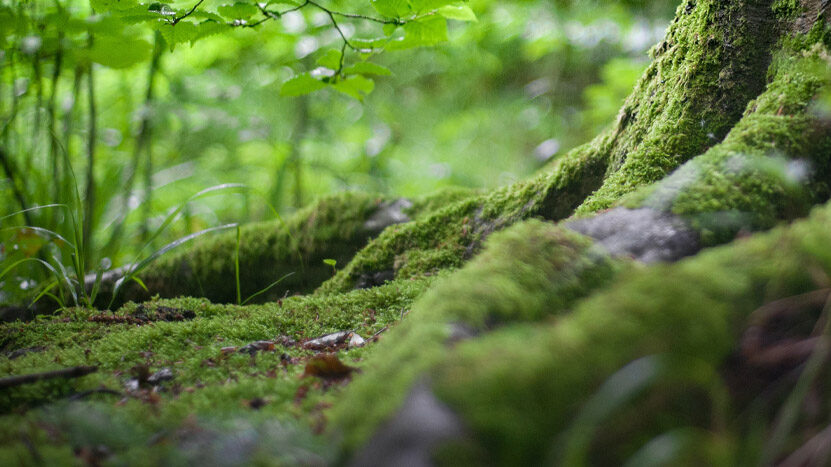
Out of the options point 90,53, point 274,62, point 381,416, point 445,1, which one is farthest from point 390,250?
point 274,62

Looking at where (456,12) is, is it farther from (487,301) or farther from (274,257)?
(274,257)

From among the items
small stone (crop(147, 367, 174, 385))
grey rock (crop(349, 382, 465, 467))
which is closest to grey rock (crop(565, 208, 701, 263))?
grey rock (crop(349, 382, 465, 467))

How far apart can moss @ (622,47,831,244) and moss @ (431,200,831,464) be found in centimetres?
30

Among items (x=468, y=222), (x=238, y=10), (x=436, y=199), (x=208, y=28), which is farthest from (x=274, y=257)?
(x=238, y=10)

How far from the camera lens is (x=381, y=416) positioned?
2.56ft

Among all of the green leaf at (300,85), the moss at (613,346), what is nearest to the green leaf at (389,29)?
the green leaf at (300,85)

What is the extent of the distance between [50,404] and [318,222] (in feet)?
6.54

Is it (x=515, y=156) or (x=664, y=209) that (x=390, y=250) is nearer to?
(x=664, y=209)

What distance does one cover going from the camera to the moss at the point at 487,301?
2.78ft

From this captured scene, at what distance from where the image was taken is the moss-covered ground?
765 mm

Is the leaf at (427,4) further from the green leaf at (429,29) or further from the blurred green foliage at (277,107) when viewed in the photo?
the blurred green foliage at (277,107)

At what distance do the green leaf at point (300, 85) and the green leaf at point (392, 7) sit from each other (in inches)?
20.8

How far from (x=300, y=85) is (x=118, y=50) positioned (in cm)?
152

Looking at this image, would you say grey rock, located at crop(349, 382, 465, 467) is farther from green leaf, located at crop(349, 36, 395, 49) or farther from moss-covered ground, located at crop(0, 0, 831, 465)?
green leaf, located at crop(349, 36, 395, 49)
